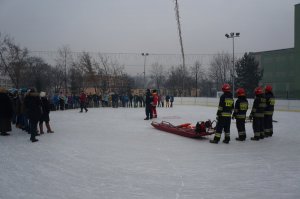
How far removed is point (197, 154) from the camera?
7.70m

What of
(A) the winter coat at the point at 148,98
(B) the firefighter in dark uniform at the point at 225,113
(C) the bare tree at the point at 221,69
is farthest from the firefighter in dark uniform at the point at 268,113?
(C) the bare tree at the point at 221,69

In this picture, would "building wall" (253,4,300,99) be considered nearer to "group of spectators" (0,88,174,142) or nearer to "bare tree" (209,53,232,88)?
"bare tree" (209,53,232,88)

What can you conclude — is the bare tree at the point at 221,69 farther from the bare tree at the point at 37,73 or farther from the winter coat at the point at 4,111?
the winter coat at the point at 4,111

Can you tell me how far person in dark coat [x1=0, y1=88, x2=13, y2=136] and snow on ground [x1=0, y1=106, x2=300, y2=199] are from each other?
75cm

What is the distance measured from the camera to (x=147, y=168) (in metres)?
6.27

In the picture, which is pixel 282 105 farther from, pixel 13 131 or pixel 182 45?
pixel 13 131

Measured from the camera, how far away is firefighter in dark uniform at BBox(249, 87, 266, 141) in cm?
991

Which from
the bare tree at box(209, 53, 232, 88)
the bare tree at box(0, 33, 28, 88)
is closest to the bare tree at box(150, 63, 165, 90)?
the bare tree at box(209, 53, 232, 88)

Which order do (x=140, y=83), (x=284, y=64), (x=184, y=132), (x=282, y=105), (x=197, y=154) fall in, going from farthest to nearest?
1. (x=140, y=83)
2. (x=284, y=64)
3. (x=282, y=105)
4. (x=184, y=132)
5. (x=197, y=154)

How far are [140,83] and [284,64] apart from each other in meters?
44.2

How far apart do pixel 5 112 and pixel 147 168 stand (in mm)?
6620

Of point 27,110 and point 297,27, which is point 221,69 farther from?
point 27,110

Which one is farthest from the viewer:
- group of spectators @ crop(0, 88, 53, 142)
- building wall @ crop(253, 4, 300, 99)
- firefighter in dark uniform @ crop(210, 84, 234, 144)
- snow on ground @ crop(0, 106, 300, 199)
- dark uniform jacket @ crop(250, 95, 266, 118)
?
building wall @ crop(253, 4, 300, 99)

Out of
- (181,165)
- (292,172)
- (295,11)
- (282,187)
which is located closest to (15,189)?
(181,165)
